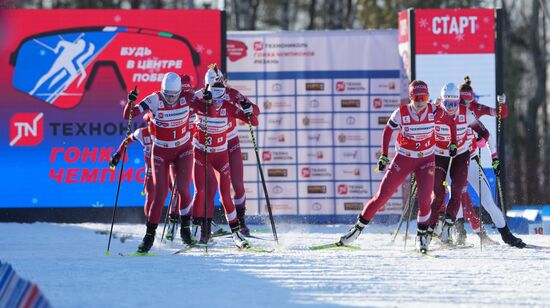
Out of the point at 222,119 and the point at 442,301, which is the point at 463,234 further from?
the point at 442,301

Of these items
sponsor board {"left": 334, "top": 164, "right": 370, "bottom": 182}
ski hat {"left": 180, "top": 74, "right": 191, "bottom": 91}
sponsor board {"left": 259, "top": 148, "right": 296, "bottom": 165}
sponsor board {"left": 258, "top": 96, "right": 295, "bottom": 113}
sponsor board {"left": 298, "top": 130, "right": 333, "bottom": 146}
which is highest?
ski hat {"left": 180, "top": 74, "right": 191, "bottom": 91}

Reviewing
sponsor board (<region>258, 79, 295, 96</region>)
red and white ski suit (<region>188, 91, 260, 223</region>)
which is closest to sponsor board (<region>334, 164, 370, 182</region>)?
sponsor board (<region>258, 79, 295, 96</region>)

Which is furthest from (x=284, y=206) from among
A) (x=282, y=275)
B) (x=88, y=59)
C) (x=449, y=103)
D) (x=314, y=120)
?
(x=282, y=275)

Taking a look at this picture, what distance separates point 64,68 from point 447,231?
7.60 meters

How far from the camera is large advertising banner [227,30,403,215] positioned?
19.5m

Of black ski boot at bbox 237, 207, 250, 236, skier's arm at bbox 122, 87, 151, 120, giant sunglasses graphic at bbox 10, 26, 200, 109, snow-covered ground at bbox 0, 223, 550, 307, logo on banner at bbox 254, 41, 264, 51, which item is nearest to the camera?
snow-covered ground at bbox 0, 223, 550, 307

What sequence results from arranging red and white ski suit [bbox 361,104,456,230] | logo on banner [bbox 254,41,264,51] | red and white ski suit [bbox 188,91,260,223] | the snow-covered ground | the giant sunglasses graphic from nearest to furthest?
the snow-covered ground, red and white ski suit [bbox 361,104,456,230], red and white ski suit [bbox 188,91,260,223], the giant sunglasses graphic, logo on banner [bbox 254,41,264,51]

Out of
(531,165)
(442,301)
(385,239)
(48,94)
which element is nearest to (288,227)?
(385,239)

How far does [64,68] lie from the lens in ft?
62.3

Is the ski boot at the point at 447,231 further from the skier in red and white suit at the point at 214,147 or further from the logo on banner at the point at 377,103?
the logo on banner at the point at 377,103

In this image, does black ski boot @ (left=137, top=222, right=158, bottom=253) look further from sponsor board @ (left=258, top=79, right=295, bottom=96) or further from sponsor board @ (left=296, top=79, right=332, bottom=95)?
sponsor board @ (left=296, top=79, right=332, bottom=95)

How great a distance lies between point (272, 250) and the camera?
1356 centimetres

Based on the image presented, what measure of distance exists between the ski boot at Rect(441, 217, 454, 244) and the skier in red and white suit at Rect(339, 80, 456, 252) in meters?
0.69

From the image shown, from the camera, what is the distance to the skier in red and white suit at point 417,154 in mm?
13125
